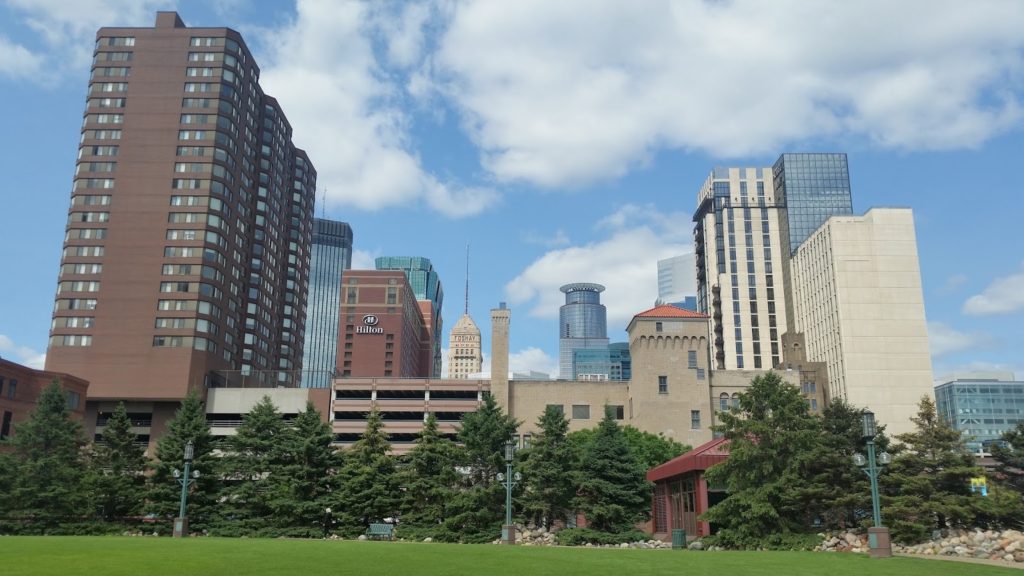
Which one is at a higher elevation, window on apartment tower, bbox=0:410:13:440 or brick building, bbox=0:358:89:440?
brick building, bbox=0:358:89:440

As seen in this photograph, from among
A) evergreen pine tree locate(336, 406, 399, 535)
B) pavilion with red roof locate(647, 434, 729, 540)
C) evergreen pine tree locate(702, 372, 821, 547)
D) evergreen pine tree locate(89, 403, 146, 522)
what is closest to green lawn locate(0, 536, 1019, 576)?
evergreen pine tree locate(702, 372, 821, 547)

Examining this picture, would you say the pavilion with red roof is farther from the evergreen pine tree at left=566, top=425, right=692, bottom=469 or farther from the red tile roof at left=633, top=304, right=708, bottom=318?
the red tile roof at left=633, top=304, right=708, bottom=318

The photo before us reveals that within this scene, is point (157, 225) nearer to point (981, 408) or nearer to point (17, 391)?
point (17, 391)

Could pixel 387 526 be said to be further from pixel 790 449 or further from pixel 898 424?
pixel 898 424

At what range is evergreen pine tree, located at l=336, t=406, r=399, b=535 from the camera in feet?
172

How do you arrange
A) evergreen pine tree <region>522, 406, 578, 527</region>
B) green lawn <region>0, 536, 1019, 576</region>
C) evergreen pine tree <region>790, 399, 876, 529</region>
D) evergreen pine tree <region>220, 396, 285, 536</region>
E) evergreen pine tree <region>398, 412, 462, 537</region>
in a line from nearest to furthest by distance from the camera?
green lawn <region>0, 536, 1019, 576</region>, evergreen pine tree <region>790, 399, 876, 529</region>, evergreen pine tree <region>522, 406, 578, 527</region>, evergreen pine tree <region>398, 412, 462, 537</region>, evergreen pine tree <region>220, 396, 285, 536</region>

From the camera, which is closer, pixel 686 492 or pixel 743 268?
pixel 686 492

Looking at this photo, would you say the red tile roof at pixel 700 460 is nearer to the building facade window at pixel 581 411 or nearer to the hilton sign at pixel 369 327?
the building facade window at pixel 581 411

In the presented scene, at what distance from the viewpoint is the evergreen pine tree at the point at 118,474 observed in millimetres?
53438

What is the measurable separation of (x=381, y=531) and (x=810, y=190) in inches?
5586

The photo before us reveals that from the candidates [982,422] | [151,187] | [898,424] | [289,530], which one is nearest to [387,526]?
[289,530]

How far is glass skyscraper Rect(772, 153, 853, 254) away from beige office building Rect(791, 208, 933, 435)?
2238cm

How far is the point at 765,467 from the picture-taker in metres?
39.1

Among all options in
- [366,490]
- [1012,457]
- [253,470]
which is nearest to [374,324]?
[253,470]
